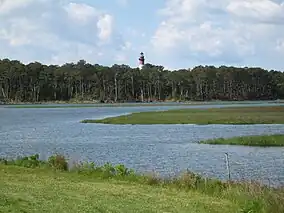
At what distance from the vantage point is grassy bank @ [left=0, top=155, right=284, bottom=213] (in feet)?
48.5

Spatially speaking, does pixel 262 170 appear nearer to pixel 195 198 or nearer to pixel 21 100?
pixel 195 198

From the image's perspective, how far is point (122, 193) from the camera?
17.4 metres

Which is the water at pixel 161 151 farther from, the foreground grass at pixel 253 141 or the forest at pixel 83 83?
the forest at pixel 83 83

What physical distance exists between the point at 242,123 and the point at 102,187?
48.9 meters

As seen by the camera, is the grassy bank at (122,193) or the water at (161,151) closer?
the grassy bank at (122,193)

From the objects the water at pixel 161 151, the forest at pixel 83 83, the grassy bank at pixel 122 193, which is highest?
the forest at pixel 83 83

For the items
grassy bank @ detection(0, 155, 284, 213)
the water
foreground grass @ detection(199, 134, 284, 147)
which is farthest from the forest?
grassy bank @ detection(0, 155, 284, 213)

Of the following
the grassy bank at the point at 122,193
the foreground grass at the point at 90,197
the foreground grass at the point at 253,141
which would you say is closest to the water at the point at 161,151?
the foreground grass at the point at 253,141

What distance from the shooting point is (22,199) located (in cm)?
1480

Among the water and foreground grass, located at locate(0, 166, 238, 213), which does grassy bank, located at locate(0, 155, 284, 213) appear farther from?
the water

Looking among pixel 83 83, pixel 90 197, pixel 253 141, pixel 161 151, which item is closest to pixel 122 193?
pixel 90 197

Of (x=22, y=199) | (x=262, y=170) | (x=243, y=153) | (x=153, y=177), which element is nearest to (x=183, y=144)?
(x=243, y=153)

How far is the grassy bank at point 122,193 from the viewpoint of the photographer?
14773mm

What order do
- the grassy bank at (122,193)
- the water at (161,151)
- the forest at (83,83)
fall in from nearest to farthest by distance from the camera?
1. the grassy bank at (122,193)
2. the water at (161,151)
3. the forest at (83,83)
